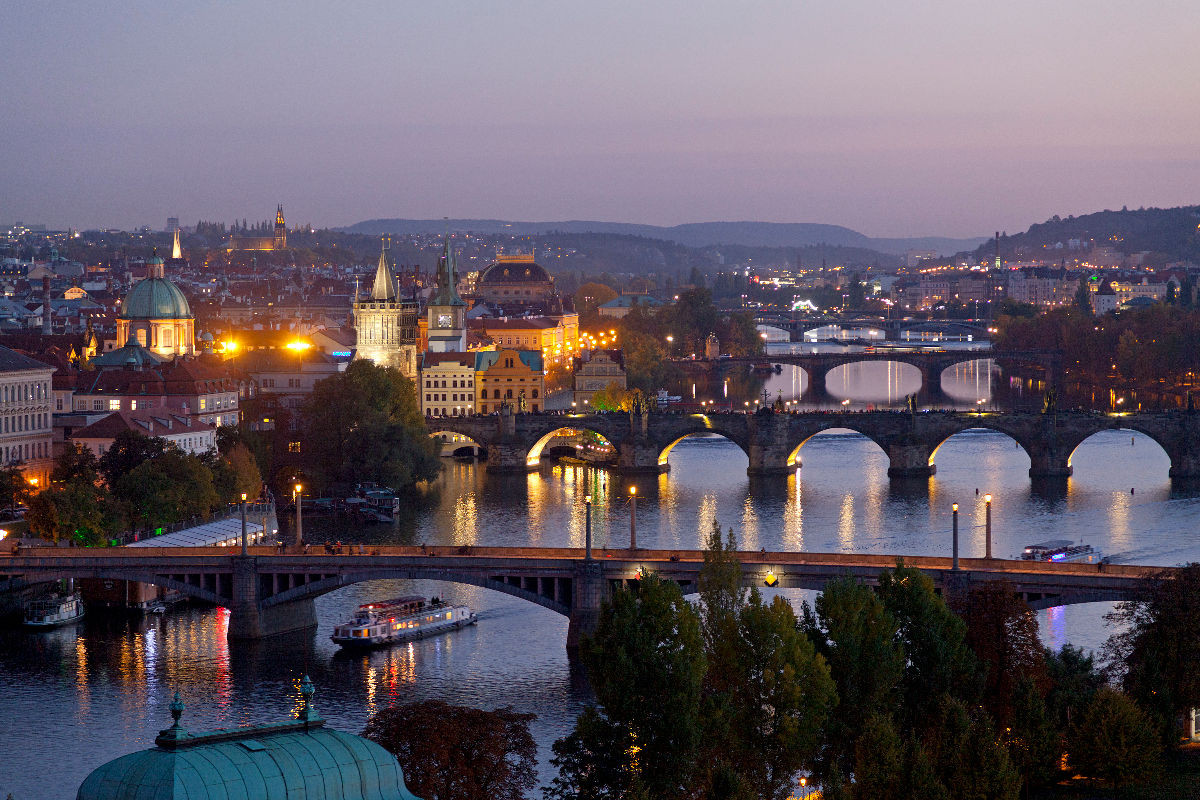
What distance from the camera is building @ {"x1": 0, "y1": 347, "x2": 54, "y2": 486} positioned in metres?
46.6

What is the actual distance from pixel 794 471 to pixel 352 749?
42.3 meters

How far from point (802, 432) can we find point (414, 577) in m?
27.4

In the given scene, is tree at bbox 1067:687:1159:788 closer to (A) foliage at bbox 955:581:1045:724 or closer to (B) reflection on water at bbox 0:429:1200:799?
(A) foliage at bbox 955:581:1045:724

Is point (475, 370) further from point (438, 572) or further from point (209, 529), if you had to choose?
point (438, 572)

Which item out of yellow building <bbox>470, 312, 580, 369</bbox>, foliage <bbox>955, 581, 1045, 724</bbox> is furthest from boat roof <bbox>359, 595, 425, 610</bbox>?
yellow building <bbox>470, 312, 580, 369</bbox>

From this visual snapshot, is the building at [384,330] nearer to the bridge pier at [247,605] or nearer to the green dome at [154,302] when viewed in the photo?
the green dome at [154,302]

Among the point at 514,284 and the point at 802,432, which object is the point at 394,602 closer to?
the point at 802,432

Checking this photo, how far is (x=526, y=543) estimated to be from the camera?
3991 cm

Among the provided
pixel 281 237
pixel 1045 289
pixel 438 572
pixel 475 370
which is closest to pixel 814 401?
pixel 475 370

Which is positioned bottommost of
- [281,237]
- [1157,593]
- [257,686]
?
[257,686]

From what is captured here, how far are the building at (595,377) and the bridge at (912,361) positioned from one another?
8947 millimetres

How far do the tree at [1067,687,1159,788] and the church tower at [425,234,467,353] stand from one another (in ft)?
168

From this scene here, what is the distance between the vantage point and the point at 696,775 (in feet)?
64.5

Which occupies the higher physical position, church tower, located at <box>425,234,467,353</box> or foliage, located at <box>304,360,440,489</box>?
church tower, located at <box>425,234,467,353</box>
